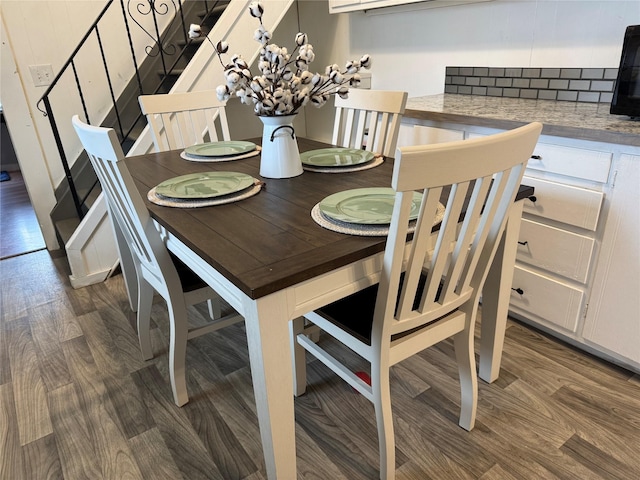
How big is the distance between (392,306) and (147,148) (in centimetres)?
211

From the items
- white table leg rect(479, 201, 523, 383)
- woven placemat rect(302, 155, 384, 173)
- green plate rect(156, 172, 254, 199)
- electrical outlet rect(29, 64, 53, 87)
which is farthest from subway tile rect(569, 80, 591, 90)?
electrical outlet rect(29, 64, 53, 87)

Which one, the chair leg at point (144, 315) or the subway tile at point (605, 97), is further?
the subway tile at point (605, 97)

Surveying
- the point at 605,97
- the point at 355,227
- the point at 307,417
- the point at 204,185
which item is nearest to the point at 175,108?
the point at 204,185

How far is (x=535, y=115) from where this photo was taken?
1806 mm

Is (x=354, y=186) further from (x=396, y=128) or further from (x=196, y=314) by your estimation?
(x=196, y=314)

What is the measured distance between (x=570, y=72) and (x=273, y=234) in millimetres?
1779

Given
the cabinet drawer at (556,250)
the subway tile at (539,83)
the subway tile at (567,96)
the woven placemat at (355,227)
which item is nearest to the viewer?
the woven placemat at (355,227)

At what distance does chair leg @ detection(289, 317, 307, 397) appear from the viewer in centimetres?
155

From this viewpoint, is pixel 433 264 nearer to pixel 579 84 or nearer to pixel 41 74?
pixel 579 84

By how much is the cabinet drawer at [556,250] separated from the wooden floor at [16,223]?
125 inches

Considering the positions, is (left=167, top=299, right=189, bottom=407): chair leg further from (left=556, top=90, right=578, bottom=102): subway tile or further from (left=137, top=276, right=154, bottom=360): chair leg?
(left=556, top=90, right=578, bottom=102): subway tile

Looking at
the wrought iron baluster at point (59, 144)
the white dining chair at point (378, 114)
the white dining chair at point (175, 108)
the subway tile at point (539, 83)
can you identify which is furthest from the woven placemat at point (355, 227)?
the wrought iron baluster at point (59, 144)

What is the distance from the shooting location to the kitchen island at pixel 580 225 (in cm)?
150

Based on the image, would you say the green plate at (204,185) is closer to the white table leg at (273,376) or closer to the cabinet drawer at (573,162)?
the white table leg at (273,376)
